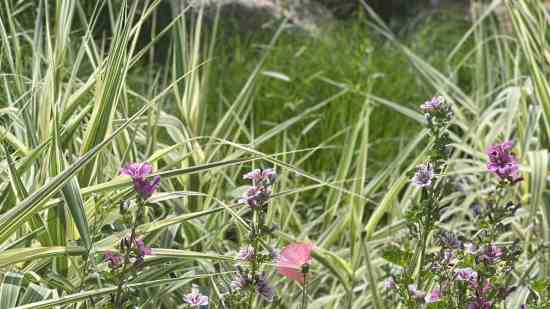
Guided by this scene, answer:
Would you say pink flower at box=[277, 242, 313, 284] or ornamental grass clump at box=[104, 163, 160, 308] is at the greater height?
ornamental grass clump at box=[104, 163, 160, 308]

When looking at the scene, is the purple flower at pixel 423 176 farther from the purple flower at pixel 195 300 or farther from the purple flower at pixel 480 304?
the purple flower at pixel 195 300

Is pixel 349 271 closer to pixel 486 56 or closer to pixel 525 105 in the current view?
pixel 525 105

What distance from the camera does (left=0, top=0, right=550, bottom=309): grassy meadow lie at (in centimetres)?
171

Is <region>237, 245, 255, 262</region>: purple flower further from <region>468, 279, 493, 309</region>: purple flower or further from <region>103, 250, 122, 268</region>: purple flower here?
<region>468, 279, 493, 309</region>: purple flower

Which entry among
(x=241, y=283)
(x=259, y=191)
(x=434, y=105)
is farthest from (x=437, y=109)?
(x=241, y=283)

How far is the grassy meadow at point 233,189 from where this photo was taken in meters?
1.71

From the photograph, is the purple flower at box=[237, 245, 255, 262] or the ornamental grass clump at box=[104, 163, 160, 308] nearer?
the ornamental grass clump at box=[104, 163, 160, 308]

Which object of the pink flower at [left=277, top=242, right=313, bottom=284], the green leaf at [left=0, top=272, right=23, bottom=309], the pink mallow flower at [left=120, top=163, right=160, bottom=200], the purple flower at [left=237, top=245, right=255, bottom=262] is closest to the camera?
the pink mallow flower at [left=120, top=163, right=160, bottom=200]

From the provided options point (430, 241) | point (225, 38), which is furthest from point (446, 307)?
point (225, 38)

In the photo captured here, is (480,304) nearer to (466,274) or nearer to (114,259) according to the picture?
(466,274)

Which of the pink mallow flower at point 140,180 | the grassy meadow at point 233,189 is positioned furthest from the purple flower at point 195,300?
the pink mallow flower at point 140,180

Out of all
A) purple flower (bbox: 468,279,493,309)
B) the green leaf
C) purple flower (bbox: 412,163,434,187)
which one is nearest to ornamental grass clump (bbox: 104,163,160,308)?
the green leaf

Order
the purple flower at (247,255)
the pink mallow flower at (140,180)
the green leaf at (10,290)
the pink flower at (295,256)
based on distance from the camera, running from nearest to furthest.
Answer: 1. the pink mallow flower at (140,180)
2. the green leaf at (10,290)
3. the purple flower at (247,255)
4. the pink flower at (295,256)

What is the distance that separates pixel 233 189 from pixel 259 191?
3.48 feet
